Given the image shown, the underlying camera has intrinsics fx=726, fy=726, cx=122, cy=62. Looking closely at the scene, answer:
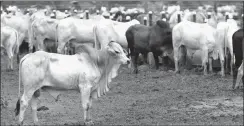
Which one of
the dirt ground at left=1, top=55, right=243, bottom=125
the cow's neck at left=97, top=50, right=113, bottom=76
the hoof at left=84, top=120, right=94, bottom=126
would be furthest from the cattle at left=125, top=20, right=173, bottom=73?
the hoof at left=84, top=120, right=94, bottom=126

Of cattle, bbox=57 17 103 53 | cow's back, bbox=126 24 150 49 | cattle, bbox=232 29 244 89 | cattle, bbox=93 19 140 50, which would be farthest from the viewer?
cattle, bbox=57 17 103 53

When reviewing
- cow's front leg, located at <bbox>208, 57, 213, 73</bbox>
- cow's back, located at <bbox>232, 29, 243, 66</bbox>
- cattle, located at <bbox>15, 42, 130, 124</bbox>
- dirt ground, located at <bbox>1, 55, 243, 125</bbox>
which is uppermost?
cattle, located at <bbox>15, 42, 130, 124</bbox>

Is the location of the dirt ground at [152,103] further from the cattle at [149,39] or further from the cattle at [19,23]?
the cattle at [19,23]

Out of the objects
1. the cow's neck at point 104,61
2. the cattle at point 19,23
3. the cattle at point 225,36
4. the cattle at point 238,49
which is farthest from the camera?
the cattle at point 19,23

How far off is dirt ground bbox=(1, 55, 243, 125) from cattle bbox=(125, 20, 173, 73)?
3.23 ft

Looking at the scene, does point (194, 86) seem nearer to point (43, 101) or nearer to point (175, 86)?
point (175, 86)

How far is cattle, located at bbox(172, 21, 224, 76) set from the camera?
18125 millimetres

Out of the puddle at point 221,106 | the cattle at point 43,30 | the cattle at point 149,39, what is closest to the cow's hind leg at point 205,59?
the cattle at point 149,39

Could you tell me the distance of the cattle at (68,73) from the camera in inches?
417

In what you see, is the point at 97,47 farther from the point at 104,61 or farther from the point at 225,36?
the point at 104,61

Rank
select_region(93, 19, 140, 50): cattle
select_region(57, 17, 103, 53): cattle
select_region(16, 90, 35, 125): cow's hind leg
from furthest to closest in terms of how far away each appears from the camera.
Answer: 1. select_region(57, 17, 103, 53): cattle
2. select_region(93, 19, 140, 50): cattle
3. select_region(16, 90, 35, 125): cow's hind leg

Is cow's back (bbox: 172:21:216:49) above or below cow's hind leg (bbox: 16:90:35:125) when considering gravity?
below

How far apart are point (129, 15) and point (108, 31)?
7.43m

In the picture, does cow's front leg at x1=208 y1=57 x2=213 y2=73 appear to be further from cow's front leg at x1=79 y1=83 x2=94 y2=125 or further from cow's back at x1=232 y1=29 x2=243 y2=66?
cow's front leg at x1=79 y1=83 x2=94 y2=125
